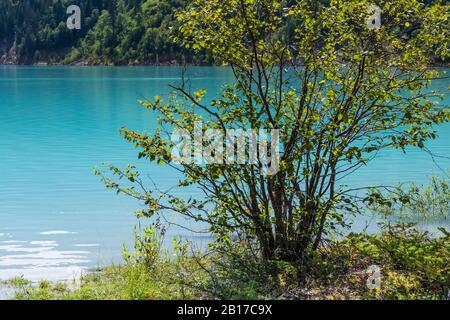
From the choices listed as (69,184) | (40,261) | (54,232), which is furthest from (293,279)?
(69,184)

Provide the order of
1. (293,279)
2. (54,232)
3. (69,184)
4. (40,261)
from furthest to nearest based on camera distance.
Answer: (69,184), (54,232), (40,261), (293,279)

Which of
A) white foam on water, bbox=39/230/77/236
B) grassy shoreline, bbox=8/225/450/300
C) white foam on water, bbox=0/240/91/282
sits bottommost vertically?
white foam on water, bbox=39/230/77/236

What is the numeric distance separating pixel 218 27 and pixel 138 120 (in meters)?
40.2

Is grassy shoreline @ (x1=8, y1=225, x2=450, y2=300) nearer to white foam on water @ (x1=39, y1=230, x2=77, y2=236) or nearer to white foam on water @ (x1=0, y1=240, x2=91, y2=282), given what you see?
white foam on water @ (x1=0, y1=240, x2=91, y2=282)

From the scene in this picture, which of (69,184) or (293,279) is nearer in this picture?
(293,279)

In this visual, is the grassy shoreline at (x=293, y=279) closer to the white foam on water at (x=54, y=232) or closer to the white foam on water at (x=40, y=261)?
the white foam on water at (x=40, y=261)

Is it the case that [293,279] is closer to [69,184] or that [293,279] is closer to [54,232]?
[54,232]

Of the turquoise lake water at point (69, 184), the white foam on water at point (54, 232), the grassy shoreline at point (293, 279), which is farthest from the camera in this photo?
the white foam on water at point (54, 232)

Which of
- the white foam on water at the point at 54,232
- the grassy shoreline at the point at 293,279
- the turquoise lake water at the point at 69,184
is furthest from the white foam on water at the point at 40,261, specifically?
the grassy shoreline at the point at 293,279

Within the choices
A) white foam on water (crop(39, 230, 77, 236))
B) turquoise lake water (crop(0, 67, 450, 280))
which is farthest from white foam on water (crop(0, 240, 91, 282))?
white foam on water (crop(39, 230, 77, 236))

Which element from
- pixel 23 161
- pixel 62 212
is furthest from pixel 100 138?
pixel 62 212

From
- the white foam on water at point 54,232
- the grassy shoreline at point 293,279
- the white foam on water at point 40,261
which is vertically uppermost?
the grassy shoreline at point 293,279

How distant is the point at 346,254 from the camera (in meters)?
10.4
